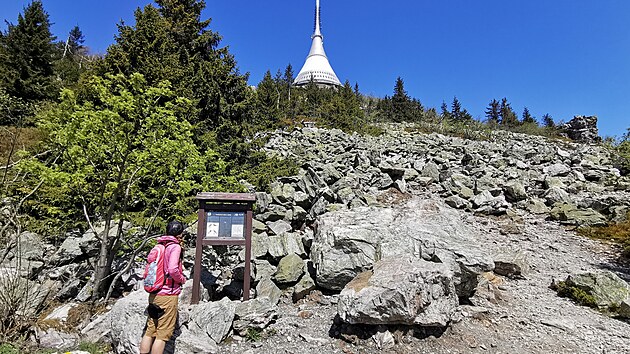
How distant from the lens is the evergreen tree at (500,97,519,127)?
163ft

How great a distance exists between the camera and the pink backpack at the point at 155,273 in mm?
3910

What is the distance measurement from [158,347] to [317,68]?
78.0 metres

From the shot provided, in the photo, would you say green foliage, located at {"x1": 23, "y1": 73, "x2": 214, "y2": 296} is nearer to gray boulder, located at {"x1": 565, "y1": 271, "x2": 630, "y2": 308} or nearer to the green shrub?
the green shrub

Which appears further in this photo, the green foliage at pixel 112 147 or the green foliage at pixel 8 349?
the green foliage at pixel 112 147

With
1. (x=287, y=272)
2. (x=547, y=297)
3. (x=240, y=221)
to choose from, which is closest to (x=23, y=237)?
(x=240, y=221)

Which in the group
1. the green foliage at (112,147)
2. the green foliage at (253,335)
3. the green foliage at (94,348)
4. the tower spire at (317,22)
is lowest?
the green foliage at (94,348)

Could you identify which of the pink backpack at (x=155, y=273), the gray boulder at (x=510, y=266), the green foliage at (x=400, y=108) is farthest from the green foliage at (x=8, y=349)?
the green foliage at (x=400, y=108)

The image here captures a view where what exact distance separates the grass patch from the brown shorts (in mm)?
11476

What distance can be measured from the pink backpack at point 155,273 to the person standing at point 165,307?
1.7 inches

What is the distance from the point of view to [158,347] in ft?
12.6

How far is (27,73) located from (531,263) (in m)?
28.6

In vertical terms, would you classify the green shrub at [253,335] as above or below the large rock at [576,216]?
below

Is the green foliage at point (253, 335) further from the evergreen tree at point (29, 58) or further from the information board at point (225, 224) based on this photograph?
the evergreen tree at point (29, 58)

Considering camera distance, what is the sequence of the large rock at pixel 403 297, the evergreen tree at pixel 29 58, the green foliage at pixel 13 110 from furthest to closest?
the evergreen tree at pixel 29 58 → the green foliage at pixel 13 110 → the large rock at pixel 403 297
